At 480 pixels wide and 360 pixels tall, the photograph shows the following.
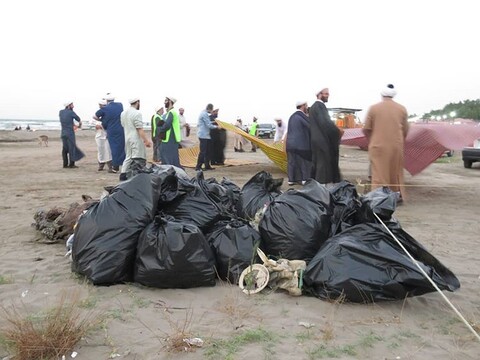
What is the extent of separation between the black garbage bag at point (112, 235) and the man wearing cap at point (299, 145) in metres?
4.74

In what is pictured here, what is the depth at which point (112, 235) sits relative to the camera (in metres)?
3.16

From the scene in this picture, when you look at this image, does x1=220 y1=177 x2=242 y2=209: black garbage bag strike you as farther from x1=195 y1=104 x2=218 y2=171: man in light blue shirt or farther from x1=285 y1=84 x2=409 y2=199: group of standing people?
x1=195 y1=104 x2=218 y2=171: man in light blue shirt

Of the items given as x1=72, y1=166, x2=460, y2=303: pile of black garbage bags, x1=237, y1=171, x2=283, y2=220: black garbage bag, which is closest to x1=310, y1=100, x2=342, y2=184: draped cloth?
x1=237, y1=171, x2=283, y2=220: black garbage bag

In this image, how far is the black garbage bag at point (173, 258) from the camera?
300cm

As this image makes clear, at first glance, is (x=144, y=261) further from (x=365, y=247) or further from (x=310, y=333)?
(x=365, y=247)

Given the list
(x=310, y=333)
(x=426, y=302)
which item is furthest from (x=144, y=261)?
(x=426, y=302)

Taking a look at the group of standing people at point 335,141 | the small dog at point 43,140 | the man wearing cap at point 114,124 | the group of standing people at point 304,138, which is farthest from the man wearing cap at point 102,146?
the small dog at point 43,140

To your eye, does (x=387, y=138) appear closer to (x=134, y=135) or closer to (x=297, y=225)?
(x=297, y=225)

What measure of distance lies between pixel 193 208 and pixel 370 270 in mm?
1440

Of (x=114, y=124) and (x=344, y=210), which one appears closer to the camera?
(x=344, y=210)

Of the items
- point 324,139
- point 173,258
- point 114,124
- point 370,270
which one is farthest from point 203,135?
point 370,270

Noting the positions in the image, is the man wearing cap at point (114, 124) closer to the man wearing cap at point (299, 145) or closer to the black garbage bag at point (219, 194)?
the man wearing cap at point (299, 145)

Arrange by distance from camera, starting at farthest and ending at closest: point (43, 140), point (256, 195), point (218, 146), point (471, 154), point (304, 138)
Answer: point (43, 140), point (471, 154), point (218, 146), point (304, 138), point (256, 195)

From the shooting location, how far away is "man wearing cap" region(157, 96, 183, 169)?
7879mm
